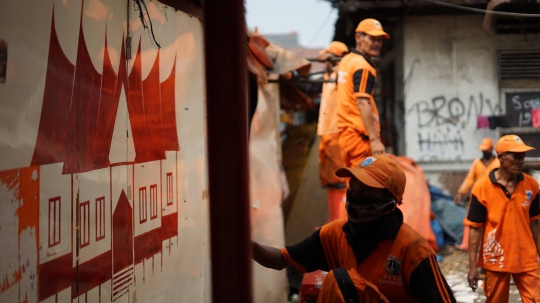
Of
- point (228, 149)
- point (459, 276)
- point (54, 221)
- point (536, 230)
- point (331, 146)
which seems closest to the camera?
point (228, 149)

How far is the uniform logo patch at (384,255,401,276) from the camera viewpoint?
2.75 metres

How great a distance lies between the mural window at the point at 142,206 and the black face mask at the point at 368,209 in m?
1.60

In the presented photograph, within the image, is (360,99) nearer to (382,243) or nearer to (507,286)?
(507,286)

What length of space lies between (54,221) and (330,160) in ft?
16.7

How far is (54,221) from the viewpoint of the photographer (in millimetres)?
2736

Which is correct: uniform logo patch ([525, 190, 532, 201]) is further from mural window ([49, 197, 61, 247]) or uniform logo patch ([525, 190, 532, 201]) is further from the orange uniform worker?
mural window ([49, 197, 61, 247])

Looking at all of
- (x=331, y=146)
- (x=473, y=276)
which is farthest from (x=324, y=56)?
(x=473, y=276)

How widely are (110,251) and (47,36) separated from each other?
129 cm

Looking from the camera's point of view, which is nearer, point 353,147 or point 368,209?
point 368,209

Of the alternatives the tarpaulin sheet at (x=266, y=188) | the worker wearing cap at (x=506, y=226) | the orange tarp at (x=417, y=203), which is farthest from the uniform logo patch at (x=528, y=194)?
the tarpaulin sheet at (x=266, y=188)

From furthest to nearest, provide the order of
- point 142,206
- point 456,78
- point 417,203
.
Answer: point 456,78, point 417,203, point 142,206

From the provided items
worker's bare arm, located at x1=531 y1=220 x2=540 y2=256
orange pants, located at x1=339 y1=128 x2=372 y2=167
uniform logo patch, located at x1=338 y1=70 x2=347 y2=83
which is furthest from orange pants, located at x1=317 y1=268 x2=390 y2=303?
uniform logo patch, located at x1=338 y1=70 x2=347 y2=83

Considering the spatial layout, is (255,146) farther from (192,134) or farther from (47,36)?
(47,36)

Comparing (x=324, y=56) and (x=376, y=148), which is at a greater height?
(x=324, y=56)
